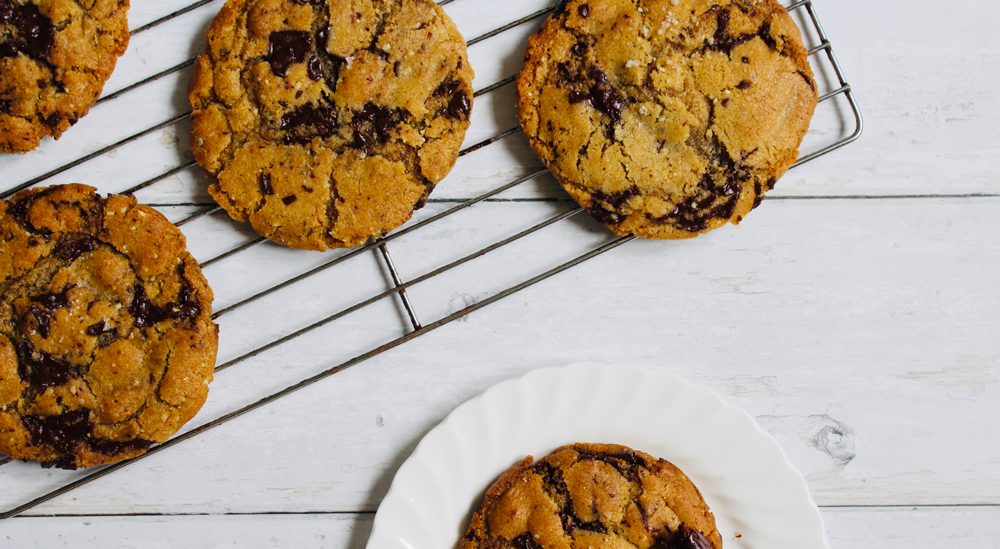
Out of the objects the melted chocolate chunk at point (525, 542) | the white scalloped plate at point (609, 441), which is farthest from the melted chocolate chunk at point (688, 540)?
the melted chocolate chunk at point (525, 542)

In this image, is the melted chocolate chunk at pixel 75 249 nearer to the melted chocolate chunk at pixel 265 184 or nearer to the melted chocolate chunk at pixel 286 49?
the melted chocolate chunk at pixel 265 184

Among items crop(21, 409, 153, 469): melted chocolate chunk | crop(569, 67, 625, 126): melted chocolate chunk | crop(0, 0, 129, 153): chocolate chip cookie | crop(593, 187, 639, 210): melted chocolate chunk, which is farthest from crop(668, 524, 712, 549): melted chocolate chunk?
crop(0, 0, 129, 153): chocolate chip cookie

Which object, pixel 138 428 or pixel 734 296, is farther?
pixel 734 296

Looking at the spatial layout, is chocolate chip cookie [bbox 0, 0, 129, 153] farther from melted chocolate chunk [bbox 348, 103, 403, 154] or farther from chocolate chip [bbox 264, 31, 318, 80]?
melted chocolate chunk [bbox 348, 103, 403, 154]

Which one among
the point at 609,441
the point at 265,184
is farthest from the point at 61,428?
the point at 609,441

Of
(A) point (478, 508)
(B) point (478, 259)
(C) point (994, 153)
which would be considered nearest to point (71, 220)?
(B) point (478, 259)

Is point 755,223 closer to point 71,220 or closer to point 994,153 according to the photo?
point 994,153
